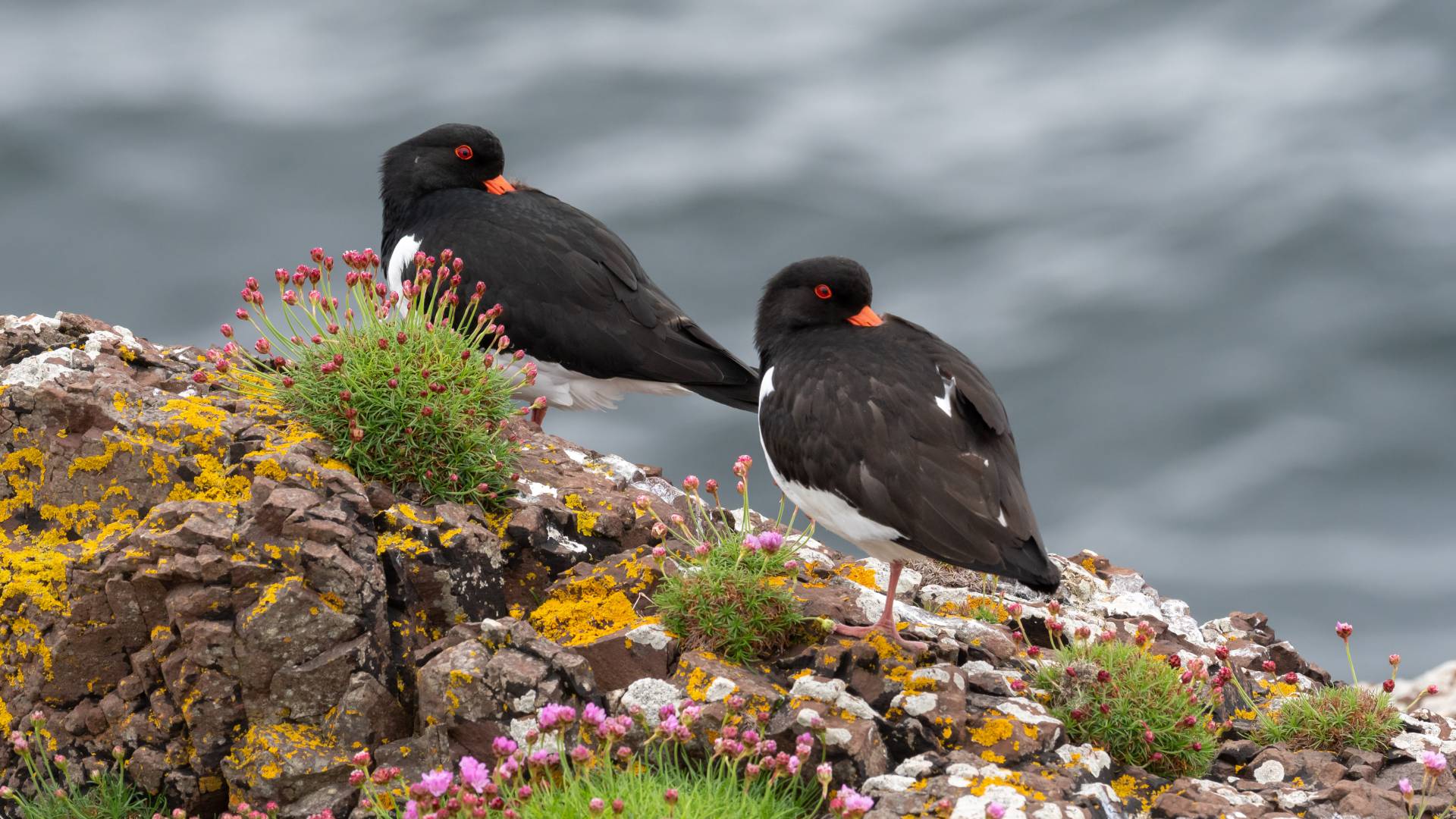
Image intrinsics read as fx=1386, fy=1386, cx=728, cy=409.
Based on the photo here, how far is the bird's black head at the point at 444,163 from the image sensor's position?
509 inches

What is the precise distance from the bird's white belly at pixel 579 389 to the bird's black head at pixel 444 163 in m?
2.12

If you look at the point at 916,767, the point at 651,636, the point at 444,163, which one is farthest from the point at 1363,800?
the point at 444,163

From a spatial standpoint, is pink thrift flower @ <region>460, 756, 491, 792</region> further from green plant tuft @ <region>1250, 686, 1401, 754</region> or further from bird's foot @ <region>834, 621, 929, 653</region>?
green plant tuft @ <region>1250, 686, 1401, 754</region>

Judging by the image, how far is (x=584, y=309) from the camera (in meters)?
11.7

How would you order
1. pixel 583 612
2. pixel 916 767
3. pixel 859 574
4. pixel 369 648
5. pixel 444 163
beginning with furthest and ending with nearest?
pixel 444 163
pixel 859 574
pixel 583 612
pixel 369 648
pixel 916 767

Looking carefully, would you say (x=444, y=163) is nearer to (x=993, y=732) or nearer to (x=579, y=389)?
(x=579, y=389)

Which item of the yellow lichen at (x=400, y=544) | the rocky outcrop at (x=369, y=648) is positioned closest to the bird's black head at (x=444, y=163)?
the rocky outcrop at (x=369, y=648)

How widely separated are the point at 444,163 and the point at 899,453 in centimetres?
649

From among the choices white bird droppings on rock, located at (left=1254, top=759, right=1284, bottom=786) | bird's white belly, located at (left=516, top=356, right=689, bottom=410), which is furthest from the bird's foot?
bird's white belly, located at (left=516, top=356, right=689, bottom=410)

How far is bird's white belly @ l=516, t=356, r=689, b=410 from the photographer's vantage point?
38.7 feet

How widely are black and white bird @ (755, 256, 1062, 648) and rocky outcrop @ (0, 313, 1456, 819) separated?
2.05 ft

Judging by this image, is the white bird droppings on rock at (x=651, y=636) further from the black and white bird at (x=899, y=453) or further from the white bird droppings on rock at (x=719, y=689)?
the black and white bird at (x=899, y=453)

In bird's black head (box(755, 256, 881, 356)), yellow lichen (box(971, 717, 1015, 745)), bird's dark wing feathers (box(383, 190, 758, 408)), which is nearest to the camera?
yellow lichen (box(971, 717, 1015, 745))

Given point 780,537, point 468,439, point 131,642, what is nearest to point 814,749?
point 780,537
